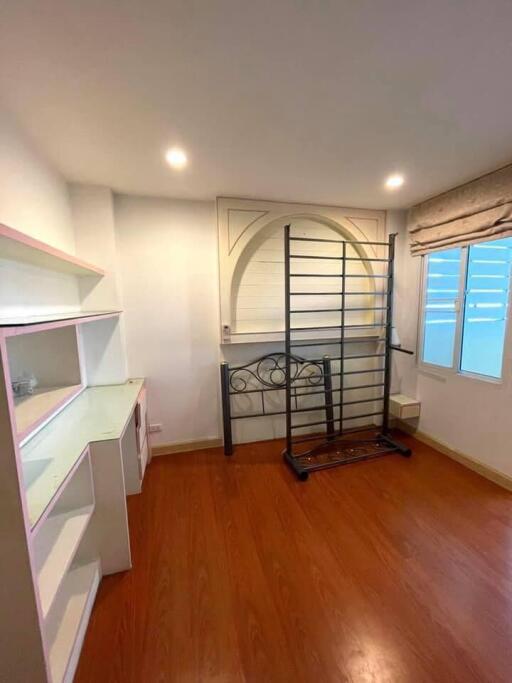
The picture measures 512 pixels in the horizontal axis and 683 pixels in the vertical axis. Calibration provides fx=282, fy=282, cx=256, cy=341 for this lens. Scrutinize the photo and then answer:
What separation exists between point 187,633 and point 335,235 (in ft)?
10.6

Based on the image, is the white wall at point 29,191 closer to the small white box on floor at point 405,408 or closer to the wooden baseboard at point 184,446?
the wooden baseboard at point 184,446

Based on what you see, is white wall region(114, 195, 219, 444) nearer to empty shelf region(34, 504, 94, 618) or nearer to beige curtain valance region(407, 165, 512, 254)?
empty shelf region(34, 504, 94, 618)

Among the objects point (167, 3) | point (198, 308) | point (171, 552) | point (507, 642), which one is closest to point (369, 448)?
point (507, 642)

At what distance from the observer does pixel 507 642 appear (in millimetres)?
1233

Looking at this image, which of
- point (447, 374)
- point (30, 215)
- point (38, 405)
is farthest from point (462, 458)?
point (30, 215)

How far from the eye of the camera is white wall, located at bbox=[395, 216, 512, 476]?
229 centimetres

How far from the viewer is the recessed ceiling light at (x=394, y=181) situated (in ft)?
7.32

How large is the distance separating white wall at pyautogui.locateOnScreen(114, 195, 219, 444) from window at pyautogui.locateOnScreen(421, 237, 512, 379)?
7.28 feet

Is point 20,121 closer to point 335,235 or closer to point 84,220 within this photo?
point 84,220

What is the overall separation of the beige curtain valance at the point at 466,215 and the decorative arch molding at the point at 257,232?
0.39m

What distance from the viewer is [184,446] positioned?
2873 millimetres

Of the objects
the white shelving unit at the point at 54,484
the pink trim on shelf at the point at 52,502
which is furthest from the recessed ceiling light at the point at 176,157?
the pink trim on shelf at the point at 52,502

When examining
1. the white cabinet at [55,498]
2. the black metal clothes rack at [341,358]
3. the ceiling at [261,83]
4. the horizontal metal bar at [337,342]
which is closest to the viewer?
the white cabinet at [55,498]

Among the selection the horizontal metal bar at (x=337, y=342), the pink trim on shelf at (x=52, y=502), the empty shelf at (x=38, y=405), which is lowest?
the pink trim on shelf at (x=52, y=502)
